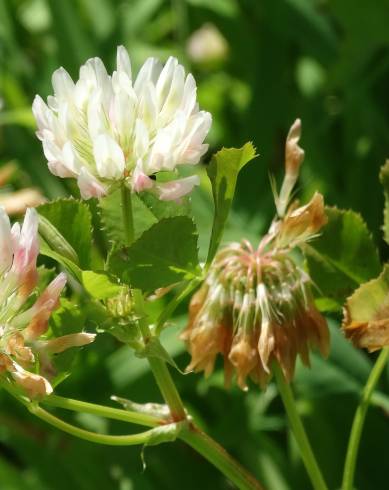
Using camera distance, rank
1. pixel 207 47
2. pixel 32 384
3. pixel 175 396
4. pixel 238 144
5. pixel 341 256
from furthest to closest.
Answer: pixel 207 47, pixel 238 144, pixel 341 256, pixel 175 396, pixel 32 384

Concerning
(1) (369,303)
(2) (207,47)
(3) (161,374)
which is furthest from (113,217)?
(2) (207,47)

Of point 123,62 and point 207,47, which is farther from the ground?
point 123,62

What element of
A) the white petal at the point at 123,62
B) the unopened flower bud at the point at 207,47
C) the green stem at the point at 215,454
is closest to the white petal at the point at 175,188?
the white petal at the point at 123,62

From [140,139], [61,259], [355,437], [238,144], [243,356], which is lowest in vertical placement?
[238,144]

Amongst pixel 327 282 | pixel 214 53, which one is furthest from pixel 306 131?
pixel 327 282

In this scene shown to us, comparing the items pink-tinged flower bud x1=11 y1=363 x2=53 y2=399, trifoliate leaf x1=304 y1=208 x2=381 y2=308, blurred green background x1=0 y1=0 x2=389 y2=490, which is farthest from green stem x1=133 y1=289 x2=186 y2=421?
blurred green background x1=0 y1=0 x2=389 y2=490

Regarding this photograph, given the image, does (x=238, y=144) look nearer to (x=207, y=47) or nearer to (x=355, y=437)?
(x=207, y=47)
